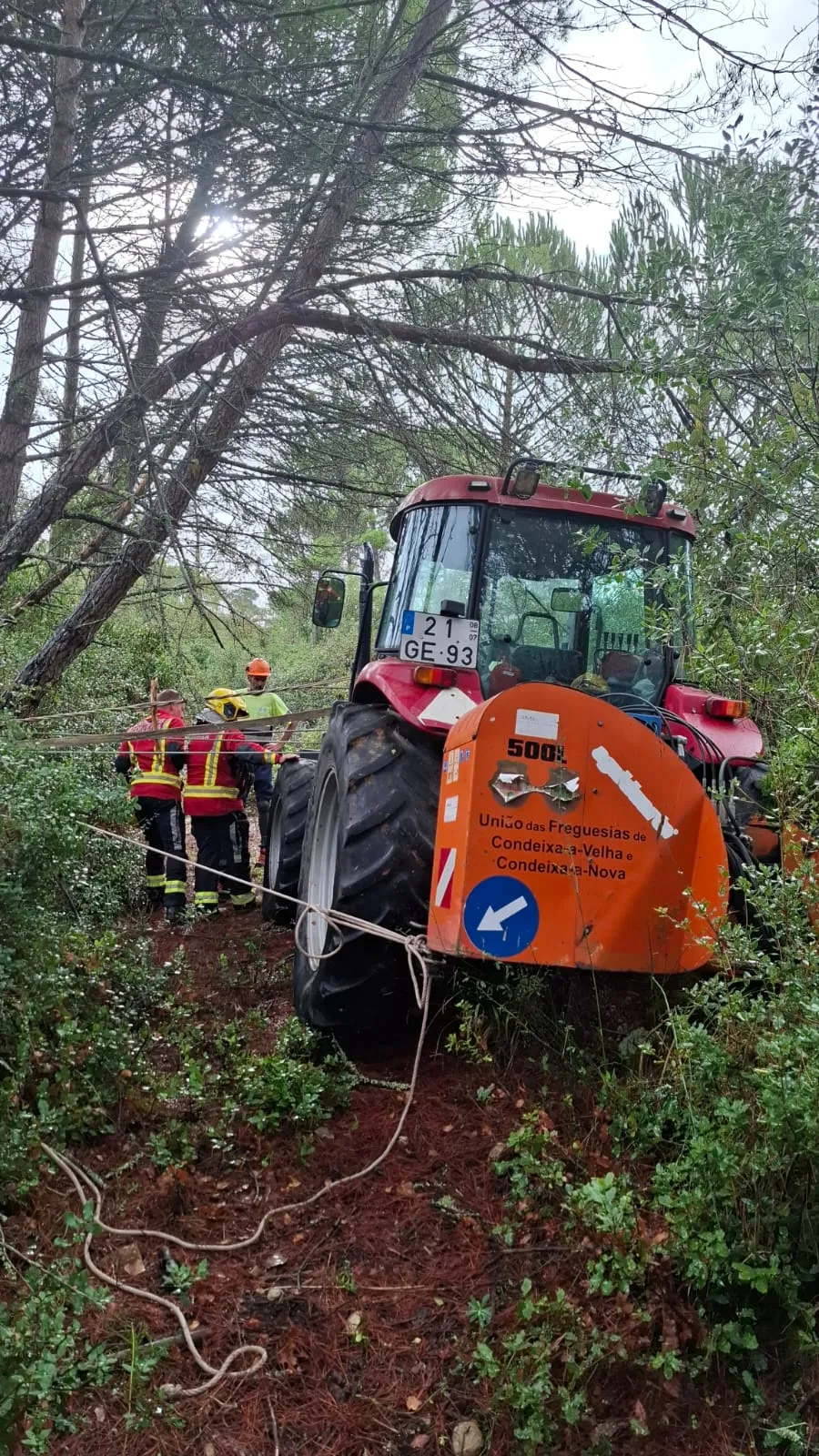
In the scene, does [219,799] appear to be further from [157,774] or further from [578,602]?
[578,602]

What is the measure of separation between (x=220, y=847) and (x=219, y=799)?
34 centimetres

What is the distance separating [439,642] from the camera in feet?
14.3

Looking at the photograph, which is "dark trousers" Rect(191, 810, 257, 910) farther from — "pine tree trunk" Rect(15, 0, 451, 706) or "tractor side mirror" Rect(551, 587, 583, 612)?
"tractor side mirror" Rect(551, 587, 583, 612)

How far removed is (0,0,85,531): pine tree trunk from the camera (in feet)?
17.1

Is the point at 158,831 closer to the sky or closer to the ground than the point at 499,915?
closer to the ground

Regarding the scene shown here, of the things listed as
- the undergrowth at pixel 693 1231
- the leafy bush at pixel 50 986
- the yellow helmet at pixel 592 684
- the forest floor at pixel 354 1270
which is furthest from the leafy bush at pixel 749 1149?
the leafy bush at pixel 50 986

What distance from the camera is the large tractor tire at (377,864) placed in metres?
3.81

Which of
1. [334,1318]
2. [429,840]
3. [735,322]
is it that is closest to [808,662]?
[735,322]

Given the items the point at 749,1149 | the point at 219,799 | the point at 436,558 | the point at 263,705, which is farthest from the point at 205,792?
the point at 749,1149

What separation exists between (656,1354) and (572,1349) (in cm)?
19

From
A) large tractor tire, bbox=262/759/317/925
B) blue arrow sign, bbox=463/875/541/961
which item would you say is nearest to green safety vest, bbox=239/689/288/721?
large tractor tire, bbox=262/759/317/925

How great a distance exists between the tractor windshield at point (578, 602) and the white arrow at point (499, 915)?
132cm

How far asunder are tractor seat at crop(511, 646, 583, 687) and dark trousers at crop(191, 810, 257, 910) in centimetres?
336

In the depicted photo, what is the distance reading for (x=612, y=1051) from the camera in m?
3.67
